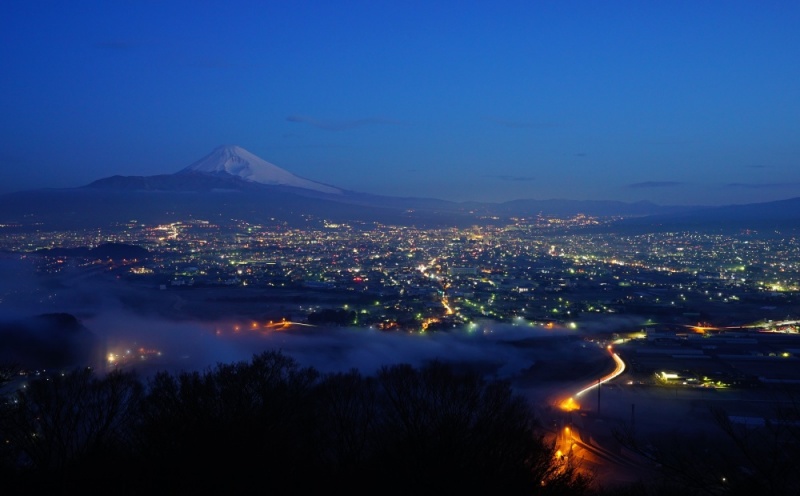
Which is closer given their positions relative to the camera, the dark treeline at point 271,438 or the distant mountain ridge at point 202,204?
the dark treeline at point 271,438

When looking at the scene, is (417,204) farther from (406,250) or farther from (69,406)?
(69,406)

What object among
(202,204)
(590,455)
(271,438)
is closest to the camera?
(271,438)

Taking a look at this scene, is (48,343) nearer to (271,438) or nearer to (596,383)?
(271,438)

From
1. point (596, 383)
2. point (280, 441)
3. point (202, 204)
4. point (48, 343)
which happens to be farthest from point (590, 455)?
point (202, 204)

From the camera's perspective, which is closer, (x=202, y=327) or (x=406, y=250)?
(x=202, y=327)

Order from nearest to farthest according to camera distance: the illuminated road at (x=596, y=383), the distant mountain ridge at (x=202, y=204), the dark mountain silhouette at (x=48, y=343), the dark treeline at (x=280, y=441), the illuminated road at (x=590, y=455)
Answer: the dark treeline at (x=280, y=441), the illuminated road at (x=590, y=455), the illuminated road at (x=596, y=383), the dark mountain silhouette at (x=48, y=343), the distant mountain ridge at (x=202, y=204)

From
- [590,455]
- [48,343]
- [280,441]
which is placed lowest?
[590,455]

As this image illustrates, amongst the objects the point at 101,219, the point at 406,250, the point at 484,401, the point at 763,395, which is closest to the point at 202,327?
the point at 484,401

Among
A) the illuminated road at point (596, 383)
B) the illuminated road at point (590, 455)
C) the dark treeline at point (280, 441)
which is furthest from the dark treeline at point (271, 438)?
the illuminated road at point (596, 383)

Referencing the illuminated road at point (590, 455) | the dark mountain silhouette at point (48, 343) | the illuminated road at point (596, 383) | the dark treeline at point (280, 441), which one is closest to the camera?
the dark treeline at point (280, 441)

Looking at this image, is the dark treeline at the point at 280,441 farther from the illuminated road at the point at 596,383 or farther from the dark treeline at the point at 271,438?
the illuminated road at the point at 596,383

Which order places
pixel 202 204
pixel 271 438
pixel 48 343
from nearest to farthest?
pixel 271 438
pixel 48 343
pixel 202 204
